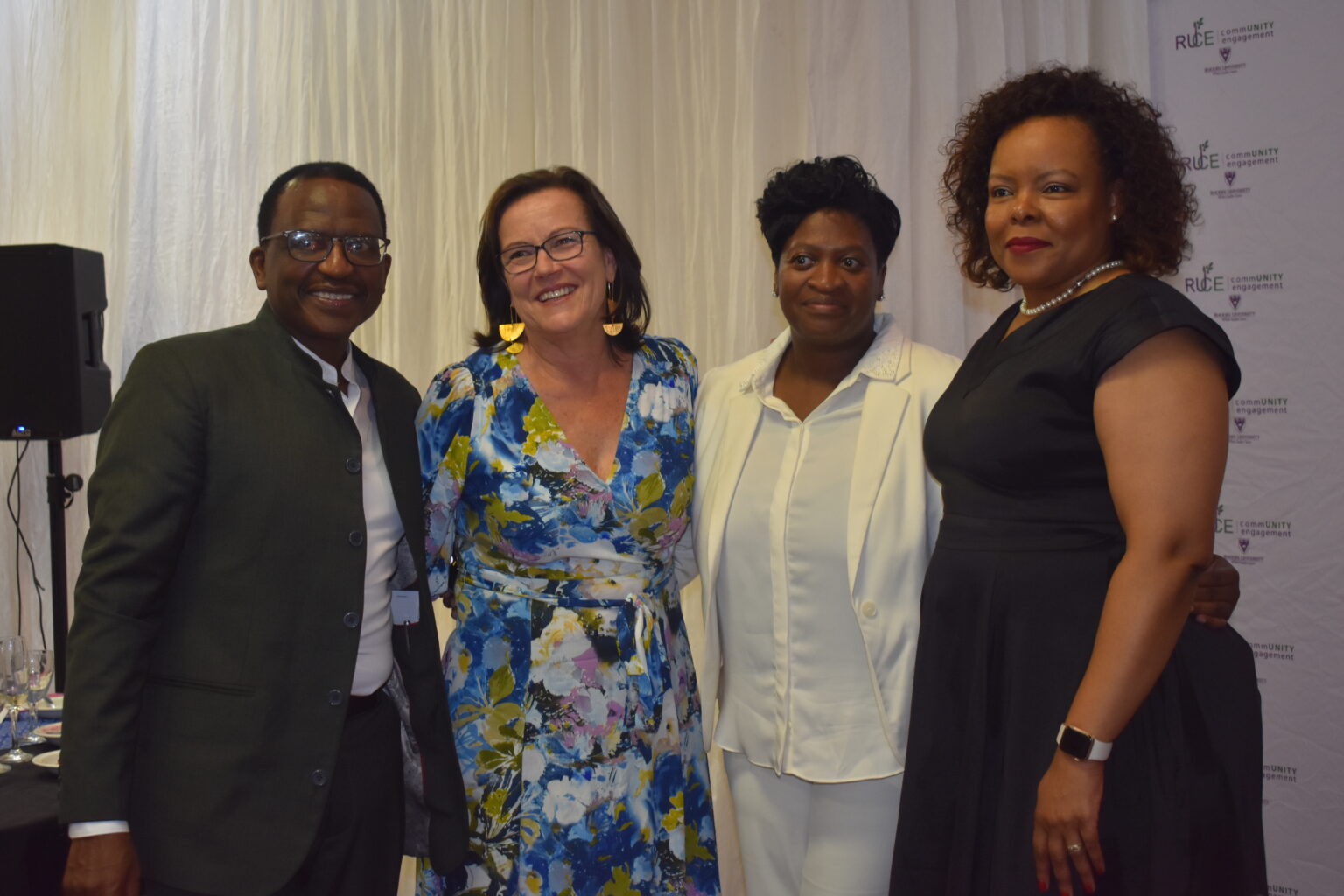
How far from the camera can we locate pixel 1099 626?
141cm

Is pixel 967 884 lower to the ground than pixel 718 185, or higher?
lower

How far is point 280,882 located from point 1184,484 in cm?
141

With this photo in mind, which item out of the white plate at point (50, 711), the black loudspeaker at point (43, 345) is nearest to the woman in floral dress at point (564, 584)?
the white plate at point (50, 711)

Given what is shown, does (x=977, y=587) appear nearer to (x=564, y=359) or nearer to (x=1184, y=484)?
(x=1184, y=484)

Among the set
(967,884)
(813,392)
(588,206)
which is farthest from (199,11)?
(967,884)

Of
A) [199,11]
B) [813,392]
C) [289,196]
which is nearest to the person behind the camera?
[289,196]

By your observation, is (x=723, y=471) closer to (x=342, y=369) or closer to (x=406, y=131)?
(x=342, y=369)

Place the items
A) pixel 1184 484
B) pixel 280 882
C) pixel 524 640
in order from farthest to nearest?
pixel 524 640, pixel 280 882, pixel 1184 484

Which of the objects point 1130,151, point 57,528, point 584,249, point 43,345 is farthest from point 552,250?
point 57,528

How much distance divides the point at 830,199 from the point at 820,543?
2.30 ft

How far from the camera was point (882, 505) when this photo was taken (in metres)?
1.92

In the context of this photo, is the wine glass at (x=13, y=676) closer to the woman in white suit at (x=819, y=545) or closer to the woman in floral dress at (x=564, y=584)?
the woman in floral dress at (x=564, y=584)

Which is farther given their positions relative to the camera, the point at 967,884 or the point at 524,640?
the point at 524,640

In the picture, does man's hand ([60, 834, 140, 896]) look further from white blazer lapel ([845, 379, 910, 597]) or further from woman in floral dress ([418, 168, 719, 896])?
white blazer lapel ([845, 379, 910, 597])
